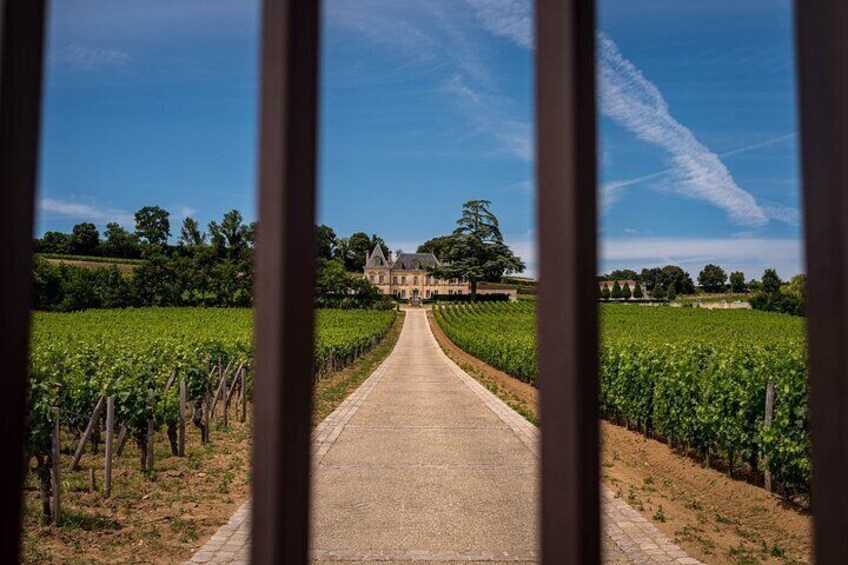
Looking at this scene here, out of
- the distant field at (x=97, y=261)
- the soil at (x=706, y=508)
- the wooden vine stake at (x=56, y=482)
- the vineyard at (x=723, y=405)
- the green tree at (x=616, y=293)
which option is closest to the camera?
the soil at (x=706, y=508)

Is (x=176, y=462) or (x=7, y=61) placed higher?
(x=7, y=61)

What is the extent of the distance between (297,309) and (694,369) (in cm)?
1055

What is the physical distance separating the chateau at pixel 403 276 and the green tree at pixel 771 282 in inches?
1706

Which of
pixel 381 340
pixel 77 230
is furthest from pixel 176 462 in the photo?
pixel 77 230

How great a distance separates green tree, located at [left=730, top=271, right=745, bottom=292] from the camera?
85.8 metres

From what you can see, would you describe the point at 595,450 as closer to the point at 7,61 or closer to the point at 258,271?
the point at 258,271

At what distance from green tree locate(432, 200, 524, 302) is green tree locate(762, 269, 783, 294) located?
29492mm

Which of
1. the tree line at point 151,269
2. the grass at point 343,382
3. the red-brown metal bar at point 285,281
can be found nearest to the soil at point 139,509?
the grass at point 343,382

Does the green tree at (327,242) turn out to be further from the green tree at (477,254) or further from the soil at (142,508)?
the soil at (142,508)

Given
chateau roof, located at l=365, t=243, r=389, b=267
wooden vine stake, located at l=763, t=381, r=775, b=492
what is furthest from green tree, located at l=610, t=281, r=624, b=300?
wooden vine stake, located at l=763, t=381, r=775, b=492

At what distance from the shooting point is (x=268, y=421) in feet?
1.69

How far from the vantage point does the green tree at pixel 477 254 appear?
82.7 m

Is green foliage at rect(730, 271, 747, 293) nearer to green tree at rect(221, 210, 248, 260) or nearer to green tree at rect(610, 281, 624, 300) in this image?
green tree at rect(610, 281, 624, 300)

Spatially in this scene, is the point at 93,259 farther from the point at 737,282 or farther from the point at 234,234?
the point at 737,282
